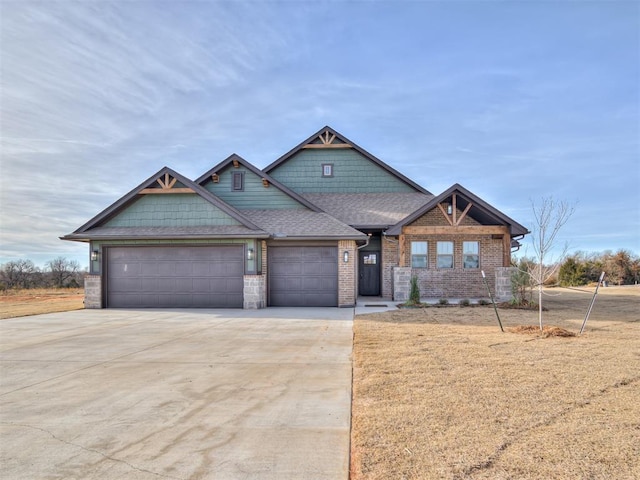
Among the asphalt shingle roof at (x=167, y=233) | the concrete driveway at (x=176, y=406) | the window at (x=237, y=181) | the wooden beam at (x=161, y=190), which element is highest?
the window at (x=237, y=181)

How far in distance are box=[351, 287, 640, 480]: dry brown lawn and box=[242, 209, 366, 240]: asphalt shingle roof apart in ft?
22.4

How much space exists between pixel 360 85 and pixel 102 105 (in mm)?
10796

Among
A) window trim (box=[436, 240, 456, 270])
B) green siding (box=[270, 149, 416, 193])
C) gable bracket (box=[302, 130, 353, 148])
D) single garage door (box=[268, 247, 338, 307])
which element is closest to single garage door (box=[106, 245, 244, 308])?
single garage door (box=[268, 247, 338, 307])

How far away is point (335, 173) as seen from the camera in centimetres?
2125

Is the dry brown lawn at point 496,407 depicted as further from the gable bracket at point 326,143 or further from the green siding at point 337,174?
the gable bracket at point 326,143

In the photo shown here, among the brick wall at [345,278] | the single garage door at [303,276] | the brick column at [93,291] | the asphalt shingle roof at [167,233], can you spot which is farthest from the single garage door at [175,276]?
the brick wall at [345,278]

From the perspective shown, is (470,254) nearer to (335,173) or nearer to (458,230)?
(458,230)

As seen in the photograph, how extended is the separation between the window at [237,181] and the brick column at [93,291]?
6.26 m

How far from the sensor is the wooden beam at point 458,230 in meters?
16.5

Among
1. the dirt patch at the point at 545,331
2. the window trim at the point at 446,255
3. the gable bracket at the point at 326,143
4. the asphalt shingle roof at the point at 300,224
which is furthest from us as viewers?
the gable bracket at the point at 326,143

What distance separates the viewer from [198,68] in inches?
615

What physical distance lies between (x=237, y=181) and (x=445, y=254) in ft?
30.8

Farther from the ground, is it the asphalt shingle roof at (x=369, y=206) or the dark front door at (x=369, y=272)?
the asphalt shingle roof at (x=369, y=206)

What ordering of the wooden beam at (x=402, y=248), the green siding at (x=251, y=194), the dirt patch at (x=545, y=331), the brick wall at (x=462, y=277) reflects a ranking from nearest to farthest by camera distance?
the dirt patch at (x=545, y=331) < the wooden beam at (x=402, y=248) < the green siding at (x=251, y=194) < the brick wall at (x=462, y=277)
